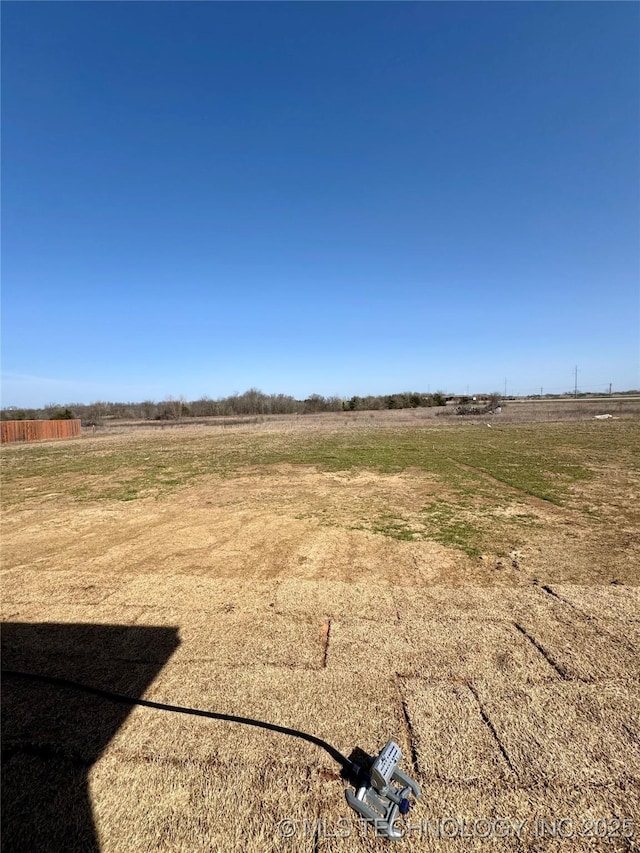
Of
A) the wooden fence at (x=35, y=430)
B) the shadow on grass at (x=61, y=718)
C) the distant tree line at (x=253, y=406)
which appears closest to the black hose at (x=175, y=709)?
the shadow on grass at (x=61, y=718)

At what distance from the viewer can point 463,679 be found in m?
2.39

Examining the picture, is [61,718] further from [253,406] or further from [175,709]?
[253,406]

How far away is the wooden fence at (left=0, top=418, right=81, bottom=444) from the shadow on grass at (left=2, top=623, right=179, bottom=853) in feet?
96.8

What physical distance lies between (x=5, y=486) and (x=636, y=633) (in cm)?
1274

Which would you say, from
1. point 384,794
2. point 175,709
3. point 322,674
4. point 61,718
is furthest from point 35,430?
point 384,794

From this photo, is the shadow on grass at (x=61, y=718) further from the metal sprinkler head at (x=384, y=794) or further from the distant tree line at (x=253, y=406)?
the distant tree line at (x=253, y=406)

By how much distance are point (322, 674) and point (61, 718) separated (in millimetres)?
1535

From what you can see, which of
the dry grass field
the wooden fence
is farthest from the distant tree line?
the dry grass field

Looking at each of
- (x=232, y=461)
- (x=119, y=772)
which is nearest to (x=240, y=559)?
(x=119, y=772)

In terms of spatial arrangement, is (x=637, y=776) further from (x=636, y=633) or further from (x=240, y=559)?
(x=240, y=559)

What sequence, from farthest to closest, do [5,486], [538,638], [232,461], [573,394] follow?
1. [573,394]
2. [232,461]
3. [5,486]
4. [538,638]

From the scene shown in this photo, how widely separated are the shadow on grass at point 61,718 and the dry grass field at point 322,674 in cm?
1

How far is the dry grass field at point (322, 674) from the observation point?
1625 millimetres

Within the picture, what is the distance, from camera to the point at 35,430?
27141 mm
